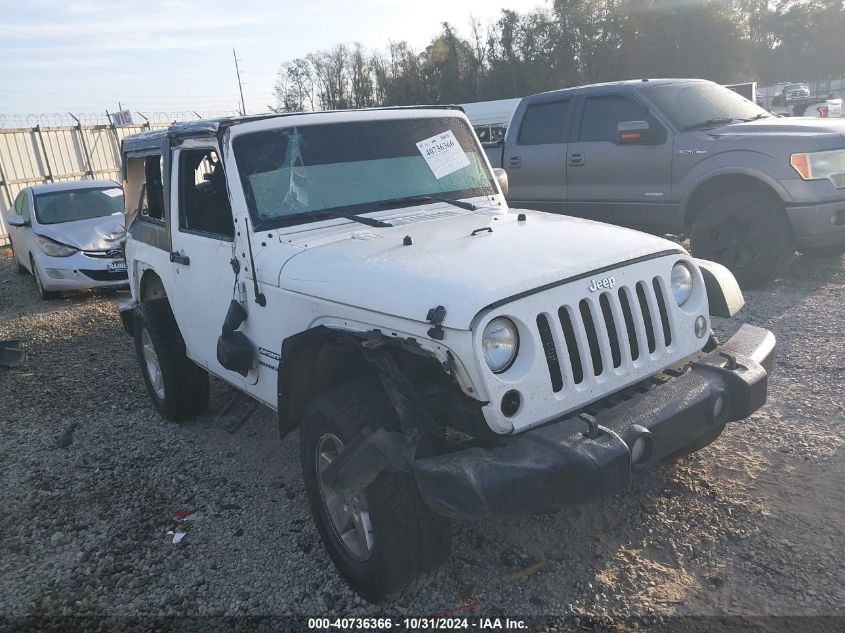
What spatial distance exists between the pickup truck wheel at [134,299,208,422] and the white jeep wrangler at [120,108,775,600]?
0.48 m

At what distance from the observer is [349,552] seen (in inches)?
114

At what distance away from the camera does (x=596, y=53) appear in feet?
150

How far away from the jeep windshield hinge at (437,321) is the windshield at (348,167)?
136 cm

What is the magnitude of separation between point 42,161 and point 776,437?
60.5ft

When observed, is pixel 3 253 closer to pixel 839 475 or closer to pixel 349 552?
pixel 349 552

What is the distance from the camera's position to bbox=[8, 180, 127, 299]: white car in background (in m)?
9.48

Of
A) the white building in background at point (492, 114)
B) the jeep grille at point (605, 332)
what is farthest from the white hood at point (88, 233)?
the white building in background at point (492, 114)

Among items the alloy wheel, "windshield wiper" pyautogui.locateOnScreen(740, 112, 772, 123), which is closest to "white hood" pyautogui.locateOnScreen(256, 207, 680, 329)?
the alloy wheel

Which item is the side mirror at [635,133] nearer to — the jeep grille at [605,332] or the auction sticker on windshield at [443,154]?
the auction sticker on windshield at [443,154]

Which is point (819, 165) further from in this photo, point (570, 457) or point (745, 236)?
point (570, 457)

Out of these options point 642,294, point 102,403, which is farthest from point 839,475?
point 102,403

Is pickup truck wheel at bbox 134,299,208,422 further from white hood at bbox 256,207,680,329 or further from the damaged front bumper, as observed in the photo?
the damaged front bumper

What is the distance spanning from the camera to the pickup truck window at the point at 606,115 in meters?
7.41

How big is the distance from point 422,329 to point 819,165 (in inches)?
219
